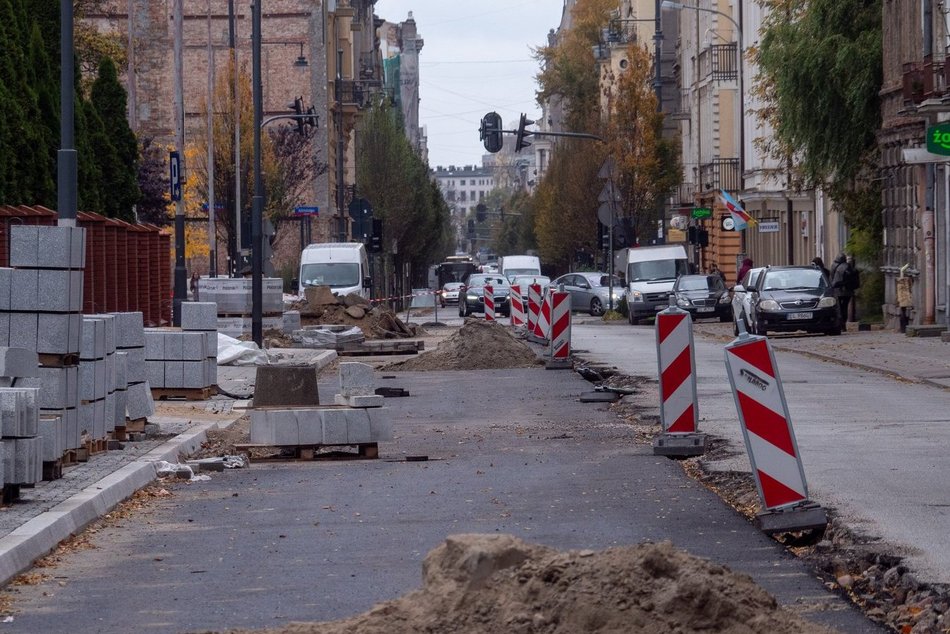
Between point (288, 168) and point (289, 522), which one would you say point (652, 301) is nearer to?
point (288, 168)

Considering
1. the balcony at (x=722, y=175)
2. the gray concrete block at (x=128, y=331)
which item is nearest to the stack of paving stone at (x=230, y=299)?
the gray concrete block at (x=128, y=331)

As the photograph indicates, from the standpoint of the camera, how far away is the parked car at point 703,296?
49062 mm

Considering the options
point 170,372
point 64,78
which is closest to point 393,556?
point 64,78

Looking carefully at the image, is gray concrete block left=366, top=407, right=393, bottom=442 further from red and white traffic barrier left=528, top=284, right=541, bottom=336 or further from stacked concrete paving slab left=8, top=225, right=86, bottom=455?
red and white traffic barrier left=528, top=284, right=541, bottom=336

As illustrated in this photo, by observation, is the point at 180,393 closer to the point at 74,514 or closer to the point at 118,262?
the point at 118,262

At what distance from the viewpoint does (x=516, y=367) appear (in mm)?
28797

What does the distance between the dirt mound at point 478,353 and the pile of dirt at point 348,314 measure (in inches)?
470

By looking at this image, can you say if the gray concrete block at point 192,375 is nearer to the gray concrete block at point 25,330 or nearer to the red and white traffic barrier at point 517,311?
the gray concrete block at point 25,330

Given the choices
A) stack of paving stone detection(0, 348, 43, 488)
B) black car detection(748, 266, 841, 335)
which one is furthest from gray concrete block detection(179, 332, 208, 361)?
black car detection(748, 266, 841, 335)

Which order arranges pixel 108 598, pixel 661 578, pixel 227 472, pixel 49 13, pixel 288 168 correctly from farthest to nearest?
pixel 288 168, pixel 49 13, pixel 227 472, pixel 108 598, pixel 661 578

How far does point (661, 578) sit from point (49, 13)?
3137 cm

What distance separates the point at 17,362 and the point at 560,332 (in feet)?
54.8

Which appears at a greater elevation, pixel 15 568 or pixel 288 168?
pixel 288 168

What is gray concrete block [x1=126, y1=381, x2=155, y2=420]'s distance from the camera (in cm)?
1552
